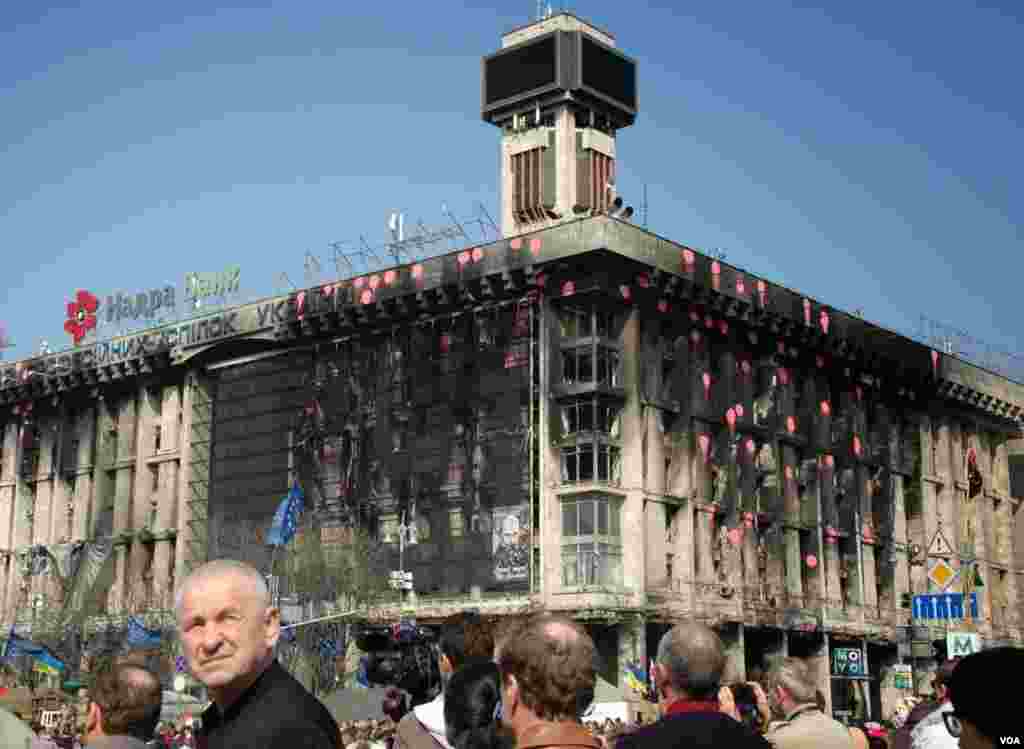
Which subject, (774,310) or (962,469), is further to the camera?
(962,469)

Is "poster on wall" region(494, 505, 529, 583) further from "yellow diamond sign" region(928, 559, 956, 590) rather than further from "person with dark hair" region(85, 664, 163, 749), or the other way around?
"person with dark hair" region(85, 664, 163, 749)

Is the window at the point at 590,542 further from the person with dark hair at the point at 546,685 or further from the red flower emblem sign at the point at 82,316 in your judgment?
the person with dark hair at the point at 546,685

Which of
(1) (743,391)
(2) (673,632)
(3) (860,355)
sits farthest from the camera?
(3) (860,355)

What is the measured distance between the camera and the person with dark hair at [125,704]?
300 inches

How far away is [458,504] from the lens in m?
70.7

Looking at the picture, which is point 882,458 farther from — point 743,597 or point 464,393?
point 464,393

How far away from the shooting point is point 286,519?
238ft

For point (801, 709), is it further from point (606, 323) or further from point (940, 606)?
point (606, 323)

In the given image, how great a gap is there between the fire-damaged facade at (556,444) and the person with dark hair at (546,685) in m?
49.9

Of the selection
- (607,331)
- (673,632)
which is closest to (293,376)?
(607,331)

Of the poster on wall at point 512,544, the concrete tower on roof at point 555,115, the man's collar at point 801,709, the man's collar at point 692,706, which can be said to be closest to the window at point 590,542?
the poster on wall at point 512,544

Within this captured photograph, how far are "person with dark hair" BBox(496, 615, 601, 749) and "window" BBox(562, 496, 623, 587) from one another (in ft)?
201

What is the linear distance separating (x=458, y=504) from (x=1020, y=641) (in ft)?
148

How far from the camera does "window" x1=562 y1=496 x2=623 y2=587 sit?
67.5 metres
